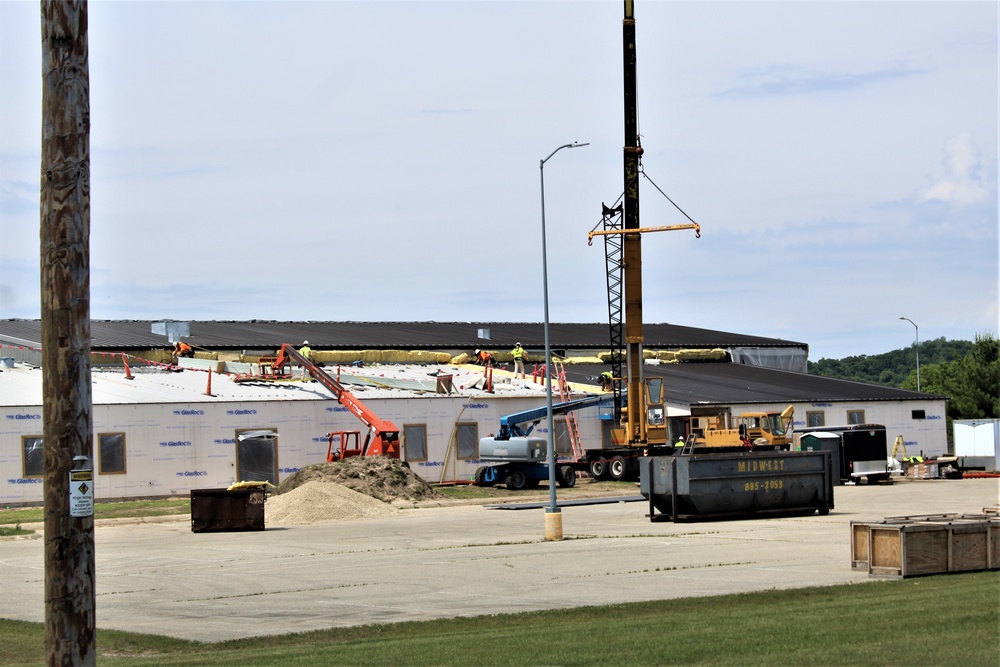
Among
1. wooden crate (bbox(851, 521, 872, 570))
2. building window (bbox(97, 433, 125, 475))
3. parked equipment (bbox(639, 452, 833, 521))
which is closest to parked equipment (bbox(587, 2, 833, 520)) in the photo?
parked equipment (bbox(639, 452, 833, 521))

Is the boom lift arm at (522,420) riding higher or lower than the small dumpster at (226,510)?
higher

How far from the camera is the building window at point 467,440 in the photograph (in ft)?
187

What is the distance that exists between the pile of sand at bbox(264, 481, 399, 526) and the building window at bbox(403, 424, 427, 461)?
34.0 feet

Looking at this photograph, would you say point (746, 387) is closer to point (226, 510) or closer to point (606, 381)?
point (606, 381)

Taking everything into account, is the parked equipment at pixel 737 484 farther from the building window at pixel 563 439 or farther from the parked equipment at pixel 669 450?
the building window at pixel 563 439

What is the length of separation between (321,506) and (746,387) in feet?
118

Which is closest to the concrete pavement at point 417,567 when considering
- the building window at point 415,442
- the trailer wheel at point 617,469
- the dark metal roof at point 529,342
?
the building window at point 415,442

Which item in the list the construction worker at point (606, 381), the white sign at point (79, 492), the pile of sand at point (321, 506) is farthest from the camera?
the construction worker at point (606, 381)

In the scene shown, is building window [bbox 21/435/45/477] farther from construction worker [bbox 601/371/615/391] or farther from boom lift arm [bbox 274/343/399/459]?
construction worker [bbox 601/371/615/391]

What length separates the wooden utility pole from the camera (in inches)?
366

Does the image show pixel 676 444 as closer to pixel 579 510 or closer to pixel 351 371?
pixel 579 510

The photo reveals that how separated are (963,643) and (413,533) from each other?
79.1 ft

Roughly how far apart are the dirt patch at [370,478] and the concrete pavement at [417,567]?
6058 mm

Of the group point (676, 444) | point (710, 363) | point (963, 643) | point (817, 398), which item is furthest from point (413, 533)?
point (710, 363)
